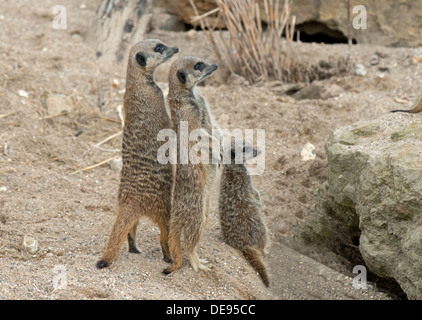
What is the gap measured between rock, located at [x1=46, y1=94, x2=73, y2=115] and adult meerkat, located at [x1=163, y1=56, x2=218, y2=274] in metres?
1.96

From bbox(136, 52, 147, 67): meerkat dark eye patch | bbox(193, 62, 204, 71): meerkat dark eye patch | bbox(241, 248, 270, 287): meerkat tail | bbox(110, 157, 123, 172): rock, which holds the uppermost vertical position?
bbox(136, 52, 147, 67): meerkat dark eye patch

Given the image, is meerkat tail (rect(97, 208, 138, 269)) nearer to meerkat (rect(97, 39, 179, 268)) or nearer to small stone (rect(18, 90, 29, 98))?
meerkat (rect(97, 39, 179, 268))

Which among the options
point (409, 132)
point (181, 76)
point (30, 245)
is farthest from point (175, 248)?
point (409, 132)

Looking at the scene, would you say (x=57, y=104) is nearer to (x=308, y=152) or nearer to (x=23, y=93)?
(x=23, y=93)

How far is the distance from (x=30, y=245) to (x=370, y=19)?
4.25m

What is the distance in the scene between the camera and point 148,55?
2.69 m

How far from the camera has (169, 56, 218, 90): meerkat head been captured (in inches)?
105

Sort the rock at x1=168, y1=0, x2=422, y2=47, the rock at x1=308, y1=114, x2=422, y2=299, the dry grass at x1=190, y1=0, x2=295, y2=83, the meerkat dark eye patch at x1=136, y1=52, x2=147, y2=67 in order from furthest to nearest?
1. the rock at x1=168, y1=0, x2=422, y2=47
2. the dry grass at x1=190, y1=0, x2=295, y2=83
3. the meerkat dark eye patch at x1=136, y1=52, x2=147, y2=67
4. the rock at x1=308, y1=114, x2=422, y2=299

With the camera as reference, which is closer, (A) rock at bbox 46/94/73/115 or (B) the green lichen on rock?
(B) the green lichen on rock

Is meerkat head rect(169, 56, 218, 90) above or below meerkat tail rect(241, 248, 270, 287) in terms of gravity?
above

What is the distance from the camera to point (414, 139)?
2480 millimetres

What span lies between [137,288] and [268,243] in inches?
38.5

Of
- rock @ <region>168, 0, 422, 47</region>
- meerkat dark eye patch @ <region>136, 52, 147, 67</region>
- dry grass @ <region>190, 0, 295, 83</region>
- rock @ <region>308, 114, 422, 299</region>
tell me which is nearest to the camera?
rock @ <region>308, 114, 422, 299</region>

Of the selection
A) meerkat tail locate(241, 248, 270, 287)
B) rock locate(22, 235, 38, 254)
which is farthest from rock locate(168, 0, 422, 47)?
rock locate(22, 235, 38, 254)
